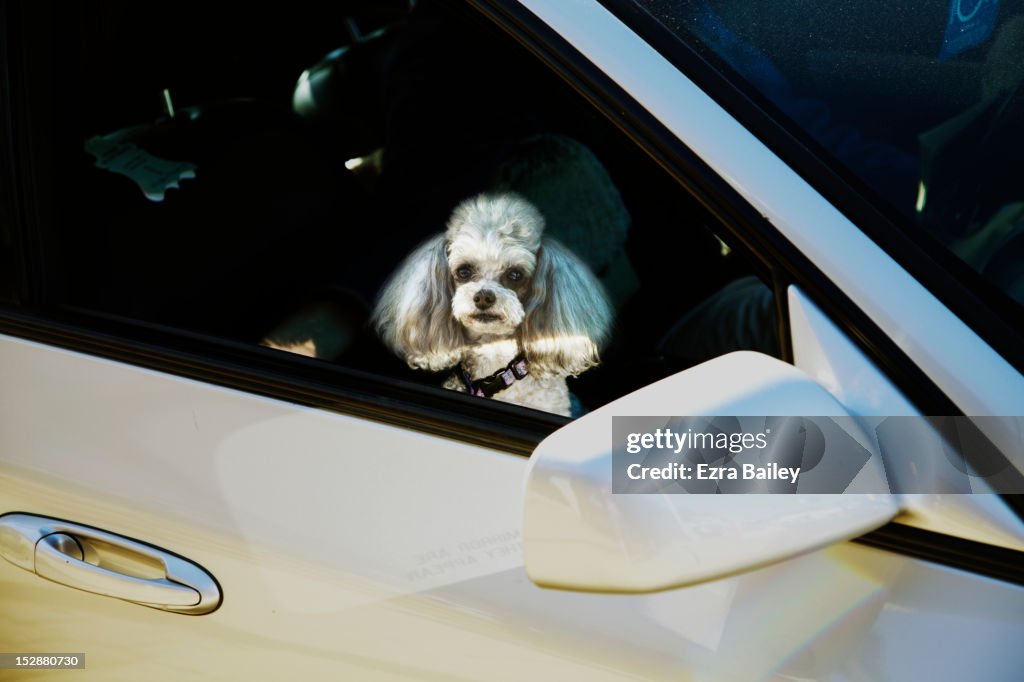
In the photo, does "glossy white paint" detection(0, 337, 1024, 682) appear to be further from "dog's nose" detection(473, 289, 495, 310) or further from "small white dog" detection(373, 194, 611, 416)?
"dog's nose" detection(473, 289, 495, 310)

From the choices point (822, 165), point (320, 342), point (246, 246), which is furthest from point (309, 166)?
point (822, 165)

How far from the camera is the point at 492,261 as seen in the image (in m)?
1.46

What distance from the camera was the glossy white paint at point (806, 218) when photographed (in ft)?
2.78

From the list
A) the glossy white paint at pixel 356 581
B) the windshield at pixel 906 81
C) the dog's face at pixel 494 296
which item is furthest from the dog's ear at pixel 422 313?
the windshield at pixel 906 81

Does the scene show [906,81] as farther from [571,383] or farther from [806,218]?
[571,383]

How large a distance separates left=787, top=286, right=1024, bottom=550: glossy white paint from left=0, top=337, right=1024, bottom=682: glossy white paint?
0.05m

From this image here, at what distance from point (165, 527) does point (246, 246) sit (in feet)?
1.76

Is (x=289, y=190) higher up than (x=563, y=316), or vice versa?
Answer: (x=289, y=190)

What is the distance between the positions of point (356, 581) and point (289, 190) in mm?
790

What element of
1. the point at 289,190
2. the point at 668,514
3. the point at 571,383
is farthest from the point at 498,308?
the point at 668,514

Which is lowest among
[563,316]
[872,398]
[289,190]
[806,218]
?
[872,398]

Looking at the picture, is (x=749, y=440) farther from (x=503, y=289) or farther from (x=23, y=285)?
(x=23, y=285)

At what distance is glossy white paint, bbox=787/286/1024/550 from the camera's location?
825mm

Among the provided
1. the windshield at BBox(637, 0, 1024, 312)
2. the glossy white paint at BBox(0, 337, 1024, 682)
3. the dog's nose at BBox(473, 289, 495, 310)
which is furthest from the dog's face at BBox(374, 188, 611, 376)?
the windshield at BBox(637, 0, 1024, 312)
